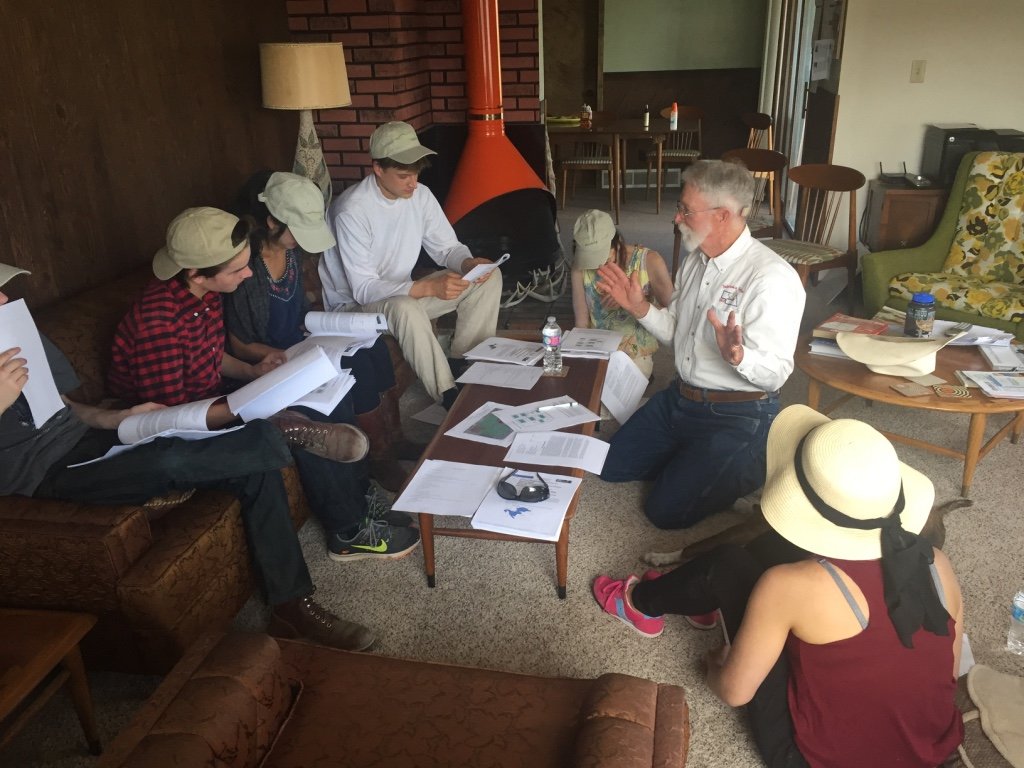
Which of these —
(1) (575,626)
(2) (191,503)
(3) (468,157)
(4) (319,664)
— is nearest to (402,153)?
(3) (468,157)

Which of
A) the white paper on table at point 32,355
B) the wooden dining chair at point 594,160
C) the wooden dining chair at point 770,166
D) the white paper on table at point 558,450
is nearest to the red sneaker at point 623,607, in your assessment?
the white paper on table at point 558,450

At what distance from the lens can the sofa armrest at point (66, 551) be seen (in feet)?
5.69

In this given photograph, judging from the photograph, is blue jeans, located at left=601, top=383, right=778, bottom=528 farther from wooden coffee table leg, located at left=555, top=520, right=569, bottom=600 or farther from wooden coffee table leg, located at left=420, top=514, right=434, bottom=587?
wooden coffee table leg, located at left=420, top=514, right=434, bottom=587

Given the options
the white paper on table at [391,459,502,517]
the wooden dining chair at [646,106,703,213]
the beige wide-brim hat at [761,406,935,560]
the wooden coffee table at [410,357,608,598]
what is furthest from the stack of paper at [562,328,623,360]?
the wooden dining chair at [646,106,703,213]

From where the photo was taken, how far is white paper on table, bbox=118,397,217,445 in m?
1.96

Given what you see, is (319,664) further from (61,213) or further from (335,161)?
(335,161)

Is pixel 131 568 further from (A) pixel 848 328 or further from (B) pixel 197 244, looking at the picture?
(A) pixel 848 328

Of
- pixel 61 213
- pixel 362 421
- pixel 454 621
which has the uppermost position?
pixel 61 213

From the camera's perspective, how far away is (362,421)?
9.21 feet

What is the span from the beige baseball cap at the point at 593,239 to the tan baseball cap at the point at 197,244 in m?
1.21

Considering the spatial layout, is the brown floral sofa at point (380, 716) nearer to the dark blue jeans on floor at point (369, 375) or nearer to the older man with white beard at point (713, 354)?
the older man with white beard at point (713, 354)

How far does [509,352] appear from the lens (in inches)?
108

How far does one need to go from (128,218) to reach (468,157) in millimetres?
1827

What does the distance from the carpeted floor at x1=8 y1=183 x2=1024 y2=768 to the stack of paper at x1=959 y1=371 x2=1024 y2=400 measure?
0.38m
